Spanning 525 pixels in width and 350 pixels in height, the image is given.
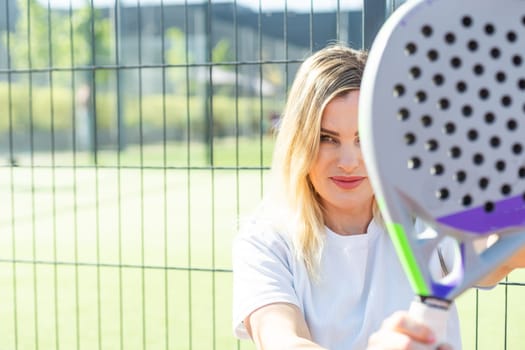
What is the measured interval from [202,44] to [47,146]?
6162mm

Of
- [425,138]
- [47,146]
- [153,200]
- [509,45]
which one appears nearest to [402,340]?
[425,138]

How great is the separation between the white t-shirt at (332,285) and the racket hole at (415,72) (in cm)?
59

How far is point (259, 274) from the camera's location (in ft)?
4.34

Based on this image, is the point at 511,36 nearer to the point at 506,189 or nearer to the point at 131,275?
the point at 506,189

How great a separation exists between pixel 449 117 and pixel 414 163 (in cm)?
5

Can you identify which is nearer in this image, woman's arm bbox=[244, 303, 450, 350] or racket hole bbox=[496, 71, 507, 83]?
racket hole bbox=[496, 71, 507, 83]

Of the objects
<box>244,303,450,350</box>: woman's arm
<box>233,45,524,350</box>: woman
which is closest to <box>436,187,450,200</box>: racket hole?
<box>244,303,450,350</box>: woman's arm

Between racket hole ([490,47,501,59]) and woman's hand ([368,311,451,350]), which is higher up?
racket hole ([490,47,501,59])

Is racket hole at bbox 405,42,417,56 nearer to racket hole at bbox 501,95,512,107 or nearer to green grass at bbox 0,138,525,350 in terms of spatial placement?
racket hole at bbox 501,95,512,107

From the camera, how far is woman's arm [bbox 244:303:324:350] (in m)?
1.20

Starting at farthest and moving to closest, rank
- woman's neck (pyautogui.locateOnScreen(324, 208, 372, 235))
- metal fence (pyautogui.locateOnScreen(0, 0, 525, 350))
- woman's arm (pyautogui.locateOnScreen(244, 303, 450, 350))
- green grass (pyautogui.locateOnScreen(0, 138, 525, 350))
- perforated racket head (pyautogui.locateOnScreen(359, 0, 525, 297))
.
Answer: green grass (pyautogui.locateOnScreen(0, 138, 525, 350)) < metal fence (pyautogui.locateOnScreen(0, 0, 525, 350)) < woman's neck (pyautogui.locateOnScreen(324, 208, 372, 235)) < woman's arm (pyautogui.locateOnScreen(244, 303, 450, 350)) < perforated racket head (pyautogui.locateOnScreen(359, 0, 525, 297))

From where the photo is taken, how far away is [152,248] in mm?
6828

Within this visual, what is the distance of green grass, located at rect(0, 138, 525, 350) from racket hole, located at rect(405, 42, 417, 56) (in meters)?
1.20

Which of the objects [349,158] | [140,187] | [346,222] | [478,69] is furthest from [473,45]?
[140,187]
